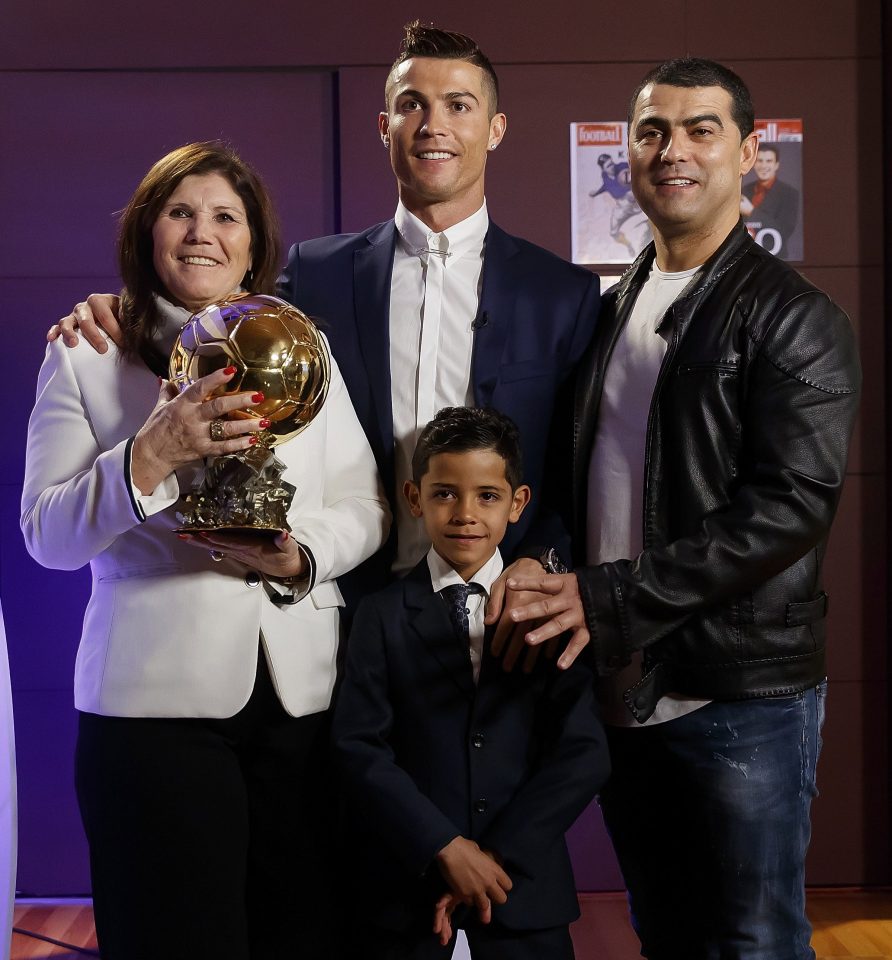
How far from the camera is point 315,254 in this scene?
7.54ft

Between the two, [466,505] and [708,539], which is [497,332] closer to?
[466,505]

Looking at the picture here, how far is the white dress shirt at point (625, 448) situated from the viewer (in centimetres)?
201

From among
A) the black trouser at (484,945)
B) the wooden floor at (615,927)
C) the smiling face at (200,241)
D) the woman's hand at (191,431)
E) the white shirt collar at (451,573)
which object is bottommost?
the wooden floor at (615,927)

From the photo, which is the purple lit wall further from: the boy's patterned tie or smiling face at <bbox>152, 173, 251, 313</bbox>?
the boy's patterned tie

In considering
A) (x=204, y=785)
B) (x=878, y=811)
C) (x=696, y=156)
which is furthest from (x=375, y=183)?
(x=878, y=811)

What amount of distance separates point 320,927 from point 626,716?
673 mm

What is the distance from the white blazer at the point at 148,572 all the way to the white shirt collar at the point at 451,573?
0.44 feet

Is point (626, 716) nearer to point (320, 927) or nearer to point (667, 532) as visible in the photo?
point (667, 532)

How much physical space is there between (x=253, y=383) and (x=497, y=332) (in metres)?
0.69

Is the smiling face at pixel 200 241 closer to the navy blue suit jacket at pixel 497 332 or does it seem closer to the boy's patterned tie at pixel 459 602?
the navy blue suit jacket at pixel 497 332

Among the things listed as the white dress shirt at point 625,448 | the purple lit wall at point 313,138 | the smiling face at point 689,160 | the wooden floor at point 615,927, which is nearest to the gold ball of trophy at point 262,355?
the white dress shirt at point 625,448

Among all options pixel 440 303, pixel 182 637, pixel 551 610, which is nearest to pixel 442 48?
pixel 440 303

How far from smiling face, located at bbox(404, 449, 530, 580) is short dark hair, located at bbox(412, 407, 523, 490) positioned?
13 mm

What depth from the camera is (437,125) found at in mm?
2121
